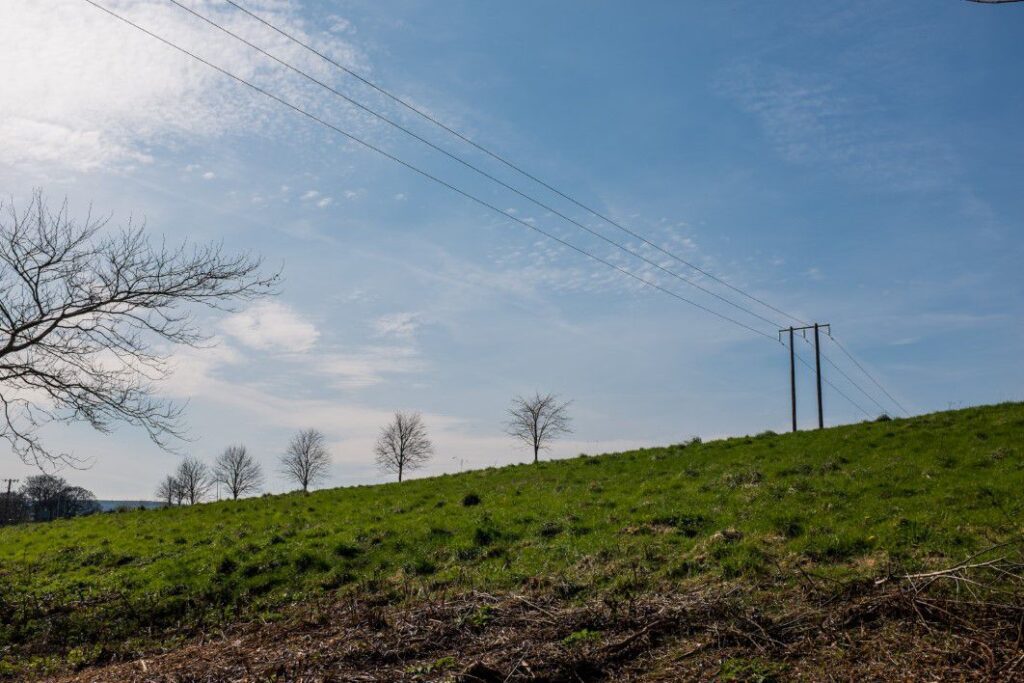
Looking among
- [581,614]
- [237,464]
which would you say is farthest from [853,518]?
[237,464]

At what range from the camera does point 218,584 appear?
1531 cm

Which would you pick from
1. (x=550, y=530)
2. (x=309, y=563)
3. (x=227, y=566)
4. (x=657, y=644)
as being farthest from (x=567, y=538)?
(x=227, y=566)

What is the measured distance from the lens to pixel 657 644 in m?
7.82

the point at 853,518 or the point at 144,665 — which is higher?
the point at 853,518

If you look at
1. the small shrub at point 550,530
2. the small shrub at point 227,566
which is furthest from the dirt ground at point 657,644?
the small shrub at point 227,566

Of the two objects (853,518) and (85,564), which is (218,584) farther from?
(853,518)

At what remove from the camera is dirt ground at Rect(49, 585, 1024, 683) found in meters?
6.70

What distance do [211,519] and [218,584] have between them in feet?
40.9

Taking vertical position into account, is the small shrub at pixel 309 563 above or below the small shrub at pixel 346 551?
below

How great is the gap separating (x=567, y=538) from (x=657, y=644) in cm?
763

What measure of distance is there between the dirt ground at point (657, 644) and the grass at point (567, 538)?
1.83m

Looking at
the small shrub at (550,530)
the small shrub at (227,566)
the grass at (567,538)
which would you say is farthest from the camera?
the small shrub at (227,566)

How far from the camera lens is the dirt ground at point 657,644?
6699 mm

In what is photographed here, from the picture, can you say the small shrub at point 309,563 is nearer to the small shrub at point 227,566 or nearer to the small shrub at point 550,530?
the small shrub at point 227,566
